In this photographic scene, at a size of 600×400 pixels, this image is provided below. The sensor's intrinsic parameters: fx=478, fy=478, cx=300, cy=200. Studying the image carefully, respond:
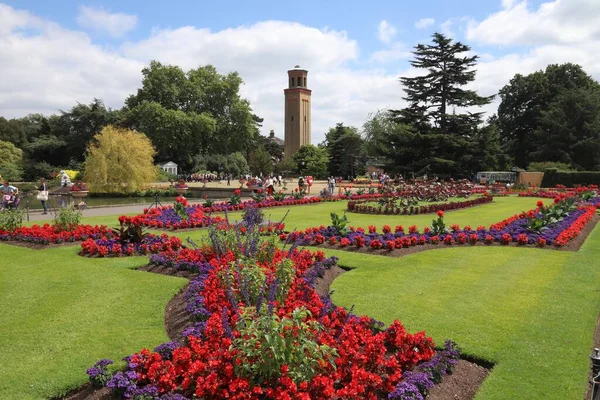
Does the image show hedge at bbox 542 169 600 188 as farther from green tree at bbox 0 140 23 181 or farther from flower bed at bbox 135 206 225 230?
green tree at bbox 0 140 23 181

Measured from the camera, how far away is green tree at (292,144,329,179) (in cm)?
5991

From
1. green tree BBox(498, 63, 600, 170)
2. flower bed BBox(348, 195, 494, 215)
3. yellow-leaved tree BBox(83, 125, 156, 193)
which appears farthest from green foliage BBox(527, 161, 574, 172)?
yellow-leaved tree BBox(83, 125, 156, 193)

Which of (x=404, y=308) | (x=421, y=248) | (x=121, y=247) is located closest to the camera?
(x=404, y=308)

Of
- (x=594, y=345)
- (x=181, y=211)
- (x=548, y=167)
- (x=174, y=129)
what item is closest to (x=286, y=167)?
(x=174, y=129)

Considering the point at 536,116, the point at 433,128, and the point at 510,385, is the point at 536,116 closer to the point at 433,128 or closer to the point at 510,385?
the point at 433,128

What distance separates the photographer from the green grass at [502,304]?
4.41 m

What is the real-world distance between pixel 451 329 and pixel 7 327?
5.09 meters

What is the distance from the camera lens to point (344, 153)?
6053 centimetres

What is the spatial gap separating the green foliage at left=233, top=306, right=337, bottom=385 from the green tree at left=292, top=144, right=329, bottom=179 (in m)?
56.3

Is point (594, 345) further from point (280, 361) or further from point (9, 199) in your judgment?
point (9, 199)

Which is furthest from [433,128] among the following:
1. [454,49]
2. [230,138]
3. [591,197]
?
[230,138]

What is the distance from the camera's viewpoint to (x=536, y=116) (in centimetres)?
5375

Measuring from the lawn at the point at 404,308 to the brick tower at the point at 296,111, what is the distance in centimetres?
7287

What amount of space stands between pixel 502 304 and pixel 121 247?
23.0ft
